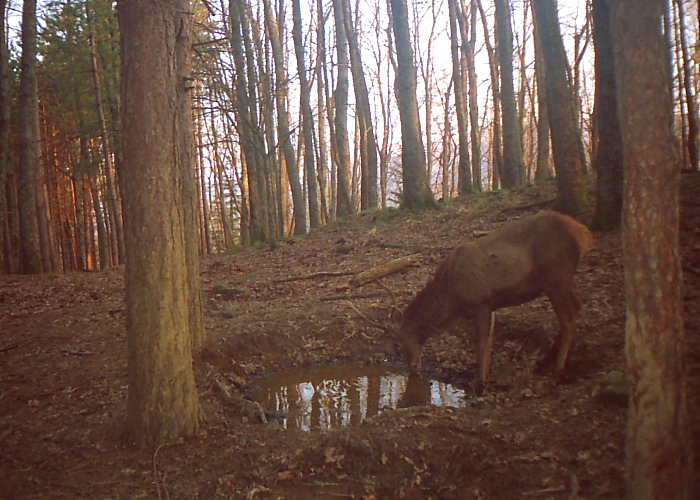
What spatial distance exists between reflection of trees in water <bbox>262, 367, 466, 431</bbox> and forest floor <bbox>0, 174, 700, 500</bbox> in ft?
0.24

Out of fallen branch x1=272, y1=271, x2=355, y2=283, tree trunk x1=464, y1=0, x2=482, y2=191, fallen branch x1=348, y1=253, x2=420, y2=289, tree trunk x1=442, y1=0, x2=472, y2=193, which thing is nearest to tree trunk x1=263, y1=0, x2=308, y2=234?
tree trunk x1=442, y1=0, x2=472, y2=193

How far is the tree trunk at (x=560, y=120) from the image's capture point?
10250mm

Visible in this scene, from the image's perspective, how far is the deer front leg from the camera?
6344 millimetres

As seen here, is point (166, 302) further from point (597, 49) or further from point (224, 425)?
point (597, 49)

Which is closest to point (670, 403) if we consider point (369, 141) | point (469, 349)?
point (469, 349)

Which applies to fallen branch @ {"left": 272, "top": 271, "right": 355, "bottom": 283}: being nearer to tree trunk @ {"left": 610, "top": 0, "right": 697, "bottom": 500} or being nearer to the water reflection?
the water reflection

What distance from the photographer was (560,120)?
10.5 meters

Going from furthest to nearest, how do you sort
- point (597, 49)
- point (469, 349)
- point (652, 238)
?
point (597, 49) → point (469, 349) → point (652, 238)

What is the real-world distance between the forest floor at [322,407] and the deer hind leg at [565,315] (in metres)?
0.20

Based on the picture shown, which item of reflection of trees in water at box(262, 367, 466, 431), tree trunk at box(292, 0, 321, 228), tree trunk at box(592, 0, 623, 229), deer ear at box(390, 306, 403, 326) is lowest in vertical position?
reflection of trees in water at box(262, 367, 466, 431)

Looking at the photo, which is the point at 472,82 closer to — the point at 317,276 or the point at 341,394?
the point at 317,276

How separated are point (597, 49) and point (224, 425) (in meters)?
8.57

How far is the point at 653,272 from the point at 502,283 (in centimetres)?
339

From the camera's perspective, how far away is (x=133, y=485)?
4047mm
